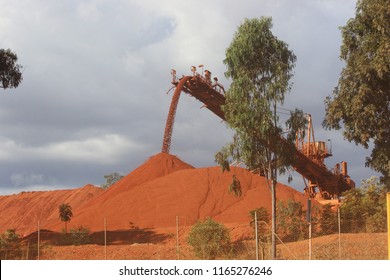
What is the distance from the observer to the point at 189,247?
25.3m

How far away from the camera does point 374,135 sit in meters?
22.2

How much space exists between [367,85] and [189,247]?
407 inches

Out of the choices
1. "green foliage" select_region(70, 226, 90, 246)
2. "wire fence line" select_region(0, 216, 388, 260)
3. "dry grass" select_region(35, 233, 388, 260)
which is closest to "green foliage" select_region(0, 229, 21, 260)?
"wire fence line" select_region(0, 216, 388, 260)

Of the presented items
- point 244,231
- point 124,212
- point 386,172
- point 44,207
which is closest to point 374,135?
point 386,172

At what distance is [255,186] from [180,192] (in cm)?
673

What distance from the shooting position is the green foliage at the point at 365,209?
31766 mm

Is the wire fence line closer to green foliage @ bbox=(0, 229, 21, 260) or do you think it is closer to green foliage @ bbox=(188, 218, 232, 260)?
green foliage @ bbox=(0, 229, 21, 260)

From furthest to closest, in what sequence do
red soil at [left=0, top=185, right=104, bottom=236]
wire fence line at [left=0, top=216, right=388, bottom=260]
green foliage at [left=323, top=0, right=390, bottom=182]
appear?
1. red soil at [left=0, top=185, right=104, bottom=236]
2. wire fence line at [left=0, top=216, right=388, bottom=260]
3. green foliage at [left=323, top=0, right=390, bottom=182]

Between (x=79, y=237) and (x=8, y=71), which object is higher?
(x=8, y=71)

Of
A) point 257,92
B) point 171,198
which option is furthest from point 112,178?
point 257,92

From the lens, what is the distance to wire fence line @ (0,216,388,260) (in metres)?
23.3

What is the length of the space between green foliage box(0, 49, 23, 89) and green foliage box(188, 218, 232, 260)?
533 inches

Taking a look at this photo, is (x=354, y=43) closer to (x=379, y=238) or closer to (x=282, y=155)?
(x=282, y=155)

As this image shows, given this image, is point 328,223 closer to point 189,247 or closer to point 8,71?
point 189,247
